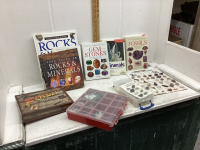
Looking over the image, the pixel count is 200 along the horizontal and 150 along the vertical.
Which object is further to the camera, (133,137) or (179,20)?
(179,20)

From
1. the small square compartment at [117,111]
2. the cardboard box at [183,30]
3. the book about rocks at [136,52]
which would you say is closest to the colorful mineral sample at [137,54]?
the book about rocks at [136,52]

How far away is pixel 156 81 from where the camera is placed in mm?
1197

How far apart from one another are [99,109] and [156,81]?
1.88 feet

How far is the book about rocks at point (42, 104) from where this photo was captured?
2.73ft

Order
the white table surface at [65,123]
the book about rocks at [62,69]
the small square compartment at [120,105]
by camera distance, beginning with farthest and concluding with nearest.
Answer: the book about rocks at [62,69], the small square compartment at [120,105], the white table surface at [65,123]

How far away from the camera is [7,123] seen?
2.68ft

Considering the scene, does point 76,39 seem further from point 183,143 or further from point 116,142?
point 183,143

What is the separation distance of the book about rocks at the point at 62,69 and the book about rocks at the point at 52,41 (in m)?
0.08

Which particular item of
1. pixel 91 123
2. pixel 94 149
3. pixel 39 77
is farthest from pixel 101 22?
pixel 94 149

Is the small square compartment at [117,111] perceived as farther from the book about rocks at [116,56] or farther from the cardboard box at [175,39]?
the cardboard box at [175,39]

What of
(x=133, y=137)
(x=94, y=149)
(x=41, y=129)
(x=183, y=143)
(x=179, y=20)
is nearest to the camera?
(x=41, y=129)

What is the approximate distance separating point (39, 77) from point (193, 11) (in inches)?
55.6

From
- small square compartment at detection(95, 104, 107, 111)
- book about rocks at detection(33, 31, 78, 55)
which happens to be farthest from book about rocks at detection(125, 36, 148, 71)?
small square compartment at detection(95, 104, 107, 111)

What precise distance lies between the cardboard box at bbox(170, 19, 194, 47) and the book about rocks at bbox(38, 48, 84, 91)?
96cm
